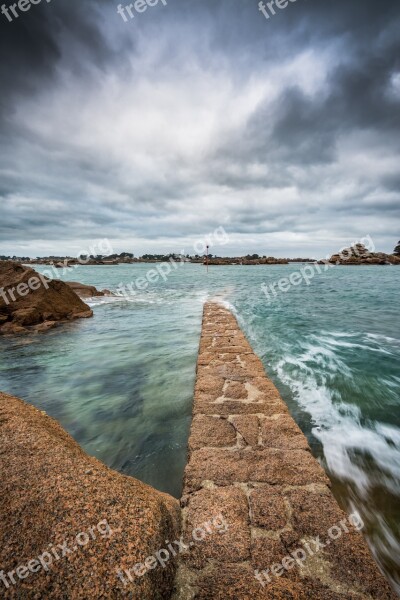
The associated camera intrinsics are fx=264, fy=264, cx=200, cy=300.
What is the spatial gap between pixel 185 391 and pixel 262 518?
10.9 ft

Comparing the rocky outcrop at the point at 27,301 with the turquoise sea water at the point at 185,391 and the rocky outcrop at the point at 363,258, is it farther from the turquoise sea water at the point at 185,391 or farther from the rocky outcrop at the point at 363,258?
the rocky outcrop at the point at 363,258

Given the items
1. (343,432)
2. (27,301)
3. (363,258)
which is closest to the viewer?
(343,432)

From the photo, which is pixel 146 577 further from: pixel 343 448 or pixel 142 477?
pixel 343 448

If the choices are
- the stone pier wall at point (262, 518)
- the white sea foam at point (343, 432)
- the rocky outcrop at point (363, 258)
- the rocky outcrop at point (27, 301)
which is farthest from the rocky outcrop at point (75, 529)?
the rocky outcrop at point (363, 258)

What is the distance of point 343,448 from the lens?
3.86 m

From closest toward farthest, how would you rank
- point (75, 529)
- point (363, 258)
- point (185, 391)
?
point (75, 529) → point (185, 391) → point (363, 258)

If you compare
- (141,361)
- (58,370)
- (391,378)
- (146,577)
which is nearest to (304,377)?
(391,378)

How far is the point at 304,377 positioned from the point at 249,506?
4541mm

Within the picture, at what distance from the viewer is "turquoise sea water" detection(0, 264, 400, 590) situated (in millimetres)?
3334

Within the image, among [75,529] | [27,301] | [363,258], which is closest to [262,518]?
[75,529]

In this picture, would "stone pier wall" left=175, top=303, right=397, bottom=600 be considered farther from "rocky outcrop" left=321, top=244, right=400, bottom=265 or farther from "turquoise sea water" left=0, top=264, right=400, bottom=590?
"rocky outcrop" left=321, top=244, right=400, bottom=265

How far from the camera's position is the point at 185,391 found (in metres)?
5.31

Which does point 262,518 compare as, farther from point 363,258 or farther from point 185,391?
point 363,258

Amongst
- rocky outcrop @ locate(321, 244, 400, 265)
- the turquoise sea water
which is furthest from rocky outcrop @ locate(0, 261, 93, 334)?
rocky outcrop @ locate(321, 244, 400, 265)
